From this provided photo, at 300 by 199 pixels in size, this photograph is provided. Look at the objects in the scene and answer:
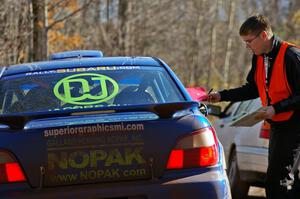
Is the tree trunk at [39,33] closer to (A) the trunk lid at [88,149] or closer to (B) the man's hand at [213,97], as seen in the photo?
(B) the man's hand at [213,97]

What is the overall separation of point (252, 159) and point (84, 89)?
10.8ft

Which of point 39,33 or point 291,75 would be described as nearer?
point 291,75

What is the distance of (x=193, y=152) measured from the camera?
4.34 meters

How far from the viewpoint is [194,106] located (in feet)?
14.8

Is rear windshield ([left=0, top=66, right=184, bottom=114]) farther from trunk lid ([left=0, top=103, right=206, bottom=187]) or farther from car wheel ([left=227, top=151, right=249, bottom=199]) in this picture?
car wheel ([left=227, top=151, right=249, bottom=199])

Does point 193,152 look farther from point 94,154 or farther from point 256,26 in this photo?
point 256,26

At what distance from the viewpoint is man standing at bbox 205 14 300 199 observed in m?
5.17

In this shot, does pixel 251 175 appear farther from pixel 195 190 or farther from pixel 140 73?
pixel 195 190

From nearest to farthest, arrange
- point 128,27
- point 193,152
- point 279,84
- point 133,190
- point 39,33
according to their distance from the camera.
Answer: point 133,190, point 193,152, point 279,84, point 39,33, point 128,27

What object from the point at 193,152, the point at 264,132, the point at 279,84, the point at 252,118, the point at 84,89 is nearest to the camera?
the point at 193,152

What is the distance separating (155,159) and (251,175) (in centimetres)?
373

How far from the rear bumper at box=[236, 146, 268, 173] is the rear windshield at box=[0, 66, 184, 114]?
2530mm

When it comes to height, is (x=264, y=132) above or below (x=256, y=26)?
below

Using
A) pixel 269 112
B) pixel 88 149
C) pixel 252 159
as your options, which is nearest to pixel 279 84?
pixel 269 112
